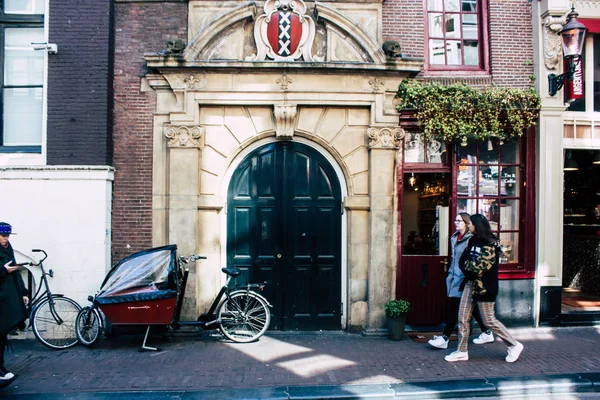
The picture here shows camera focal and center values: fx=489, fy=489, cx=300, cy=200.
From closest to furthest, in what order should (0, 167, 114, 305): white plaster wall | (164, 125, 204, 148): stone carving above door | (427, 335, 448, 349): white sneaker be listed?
1. (427, 335, 448, 349): white sneaker
2. (0, 167, 114, 305): white plaster wall
3. (164, 125, 204, 148): stone carving above door

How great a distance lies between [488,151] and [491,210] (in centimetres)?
109

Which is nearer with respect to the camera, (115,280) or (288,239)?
(115,280)

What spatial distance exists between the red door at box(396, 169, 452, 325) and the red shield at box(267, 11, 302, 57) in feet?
10.2

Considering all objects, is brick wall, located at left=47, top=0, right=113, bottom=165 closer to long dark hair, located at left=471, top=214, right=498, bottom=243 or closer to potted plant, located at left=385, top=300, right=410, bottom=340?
potted plant, located at left=385, top=300, right=410, bottom=340

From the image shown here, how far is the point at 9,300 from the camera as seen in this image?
19.9 ft

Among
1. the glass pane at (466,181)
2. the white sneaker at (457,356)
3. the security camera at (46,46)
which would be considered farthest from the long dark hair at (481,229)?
the security camera at (46,46)

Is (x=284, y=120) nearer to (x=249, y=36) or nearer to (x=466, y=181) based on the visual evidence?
(x=249, y=36)

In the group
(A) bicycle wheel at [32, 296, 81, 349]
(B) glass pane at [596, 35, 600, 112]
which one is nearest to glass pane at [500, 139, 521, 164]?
(B) glass pane at [596, 35, 600, 112]

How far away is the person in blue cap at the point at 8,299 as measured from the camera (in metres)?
6.02

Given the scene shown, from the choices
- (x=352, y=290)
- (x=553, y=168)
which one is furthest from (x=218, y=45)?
(x=553, y=168)

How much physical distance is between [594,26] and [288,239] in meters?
6.94

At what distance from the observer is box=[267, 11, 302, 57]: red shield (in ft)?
28.0

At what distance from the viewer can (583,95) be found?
896 centimetres

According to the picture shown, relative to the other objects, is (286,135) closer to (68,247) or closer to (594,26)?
(68,247)
